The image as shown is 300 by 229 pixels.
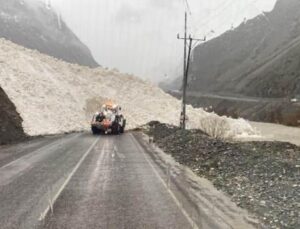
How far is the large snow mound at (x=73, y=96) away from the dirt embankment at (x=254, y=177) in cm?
2737

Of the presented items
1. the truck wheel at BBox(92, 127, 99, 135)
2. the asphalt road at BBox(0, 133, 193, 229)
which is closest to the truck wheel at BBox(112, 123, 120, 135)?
the truck wheel at BBox(92, 127, 99, 135)

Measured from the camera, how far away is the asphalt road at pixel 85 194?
11.7 meters

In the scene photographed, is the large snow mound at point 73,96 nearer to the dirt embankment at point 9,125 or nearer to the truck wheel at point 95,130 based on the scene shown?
the dirt embankment at point 9,125

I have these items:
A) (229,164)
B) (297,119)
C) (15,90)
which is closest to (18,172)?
(229,164)

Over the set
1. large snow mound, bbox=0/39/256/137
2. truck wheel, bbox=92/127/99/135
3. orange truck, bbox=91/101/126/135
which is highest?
large snow mound, bbox=0/39/256/137

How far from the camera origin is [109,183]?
1705 centimetres

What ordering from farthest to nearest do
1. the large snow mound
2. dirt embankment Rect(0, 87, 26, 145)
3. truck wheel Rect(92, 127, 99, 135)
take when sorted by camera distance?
1. the large snow mound
2. truck wheel Rect(92, 127, 99, 135)
3. dirt embankment Rect(0, 87, 26, 145)

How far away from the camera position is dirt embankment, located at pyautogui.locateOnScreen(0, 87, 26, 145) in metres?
37.6

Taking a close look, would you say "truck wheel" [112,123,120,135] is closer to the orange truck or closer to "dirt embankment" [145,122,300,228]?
the orange truck

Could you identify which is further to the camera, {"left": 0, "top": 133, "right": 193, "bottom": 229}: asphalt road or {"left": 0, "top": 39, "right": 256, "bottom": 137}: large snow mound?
{"left": 0, "top": 39, "right": 256, "bottom": 137}: large snow mound

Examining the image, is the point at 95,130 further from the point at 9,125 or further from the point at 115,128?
the point at 9,125

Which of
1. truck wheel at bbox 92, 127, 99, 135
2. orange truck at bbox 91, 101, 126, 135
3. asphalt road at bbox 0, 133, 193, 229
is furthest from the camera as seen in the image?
truck wheel at bbox 92, 127, 99, 135

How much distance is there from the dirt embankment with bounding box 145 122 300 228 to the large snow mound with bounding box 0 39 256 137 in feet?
89.8

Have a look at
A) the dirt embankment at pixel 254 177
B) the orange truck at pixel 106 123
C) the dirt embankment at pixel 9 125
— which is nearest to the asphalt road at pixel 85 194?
the dirt embankment at pixel 254 177
